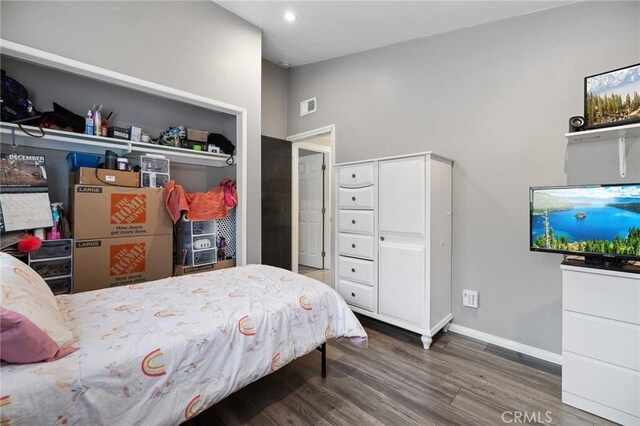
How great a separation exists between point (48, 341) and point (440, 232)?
248cm

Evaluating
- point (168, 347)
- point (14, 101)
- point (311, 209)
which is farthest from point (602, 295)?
point (14, 101)

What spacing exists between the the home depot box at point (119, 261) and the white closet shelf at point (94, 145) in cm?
80

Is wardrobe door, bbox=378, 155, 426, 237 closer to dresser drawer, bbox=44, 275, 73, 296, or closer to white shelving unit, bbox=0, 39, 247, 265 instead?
white shelving unit, bbox=0, 39, 247, 265

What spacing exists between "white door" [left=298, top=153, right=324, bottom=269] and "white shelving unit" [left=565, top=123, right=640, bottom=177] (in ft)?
11.2

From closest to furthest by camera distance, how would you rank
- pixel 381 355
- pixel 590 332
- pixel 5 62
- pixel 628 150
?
pixel 590 332, pixel 628 150, pixel 5 62, pixel 381 355

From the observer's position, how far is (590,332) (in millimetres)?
1608

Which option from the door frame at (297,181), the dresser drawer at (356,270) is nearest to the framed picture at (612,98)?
the dresser drawer at (356,270)

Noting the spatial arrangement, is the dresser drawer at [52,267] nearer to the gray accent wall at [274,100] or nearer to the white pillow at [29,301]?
the white pillow at [29,301]

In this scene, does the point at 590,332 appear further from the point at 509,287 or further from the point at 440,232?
the point at 440,232

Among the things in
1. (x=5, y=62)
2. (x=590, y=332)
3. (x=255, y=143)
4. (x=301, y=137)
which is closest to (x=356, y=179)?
(x=255, y=143)

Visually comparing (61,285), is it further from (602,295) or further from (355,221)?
(602,295)

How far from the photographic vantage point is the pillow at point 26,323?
2.93 ft

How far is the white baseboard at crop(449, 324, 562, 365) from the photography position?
2.12 meters

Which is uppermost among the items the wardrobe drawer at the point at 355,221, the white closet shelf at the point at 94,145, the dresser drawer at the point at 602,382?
the white closet shelf at the point at 94,145
